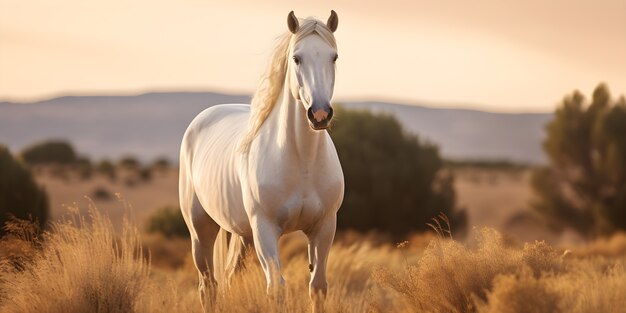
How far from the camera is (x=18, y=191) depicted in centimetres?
1905

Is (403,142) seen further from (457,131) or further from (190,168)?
(457,131)

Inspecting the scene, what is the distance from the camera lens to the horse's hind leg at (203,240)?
28.7ft

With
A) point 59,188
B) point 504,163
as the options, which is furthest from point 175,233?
point 504,163

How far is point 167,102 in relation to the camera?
17712 centimetres

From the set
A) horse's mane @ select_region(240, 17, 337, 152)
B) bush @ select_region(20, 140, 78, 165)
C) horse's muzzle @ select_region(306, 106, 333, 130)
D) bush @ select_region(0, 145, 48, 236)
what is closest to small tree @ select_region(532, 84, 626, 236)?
bush @ select_region(0, 145, 48, 236)

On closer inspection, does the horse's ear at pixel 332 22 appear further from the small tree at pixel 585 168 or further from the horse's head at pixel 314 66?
the small tree at pixel 585 168

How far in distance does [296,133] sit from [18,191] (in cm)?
1351

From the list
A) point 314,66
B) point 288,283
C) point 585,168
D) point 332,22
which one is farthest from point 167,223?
point 314,66

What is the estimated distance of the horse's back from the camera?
7625 mm

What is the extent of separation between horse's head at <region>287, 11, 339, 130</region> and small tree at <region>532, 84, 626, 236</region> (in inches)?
940

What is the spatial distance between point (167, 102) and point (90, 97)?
14.7 m

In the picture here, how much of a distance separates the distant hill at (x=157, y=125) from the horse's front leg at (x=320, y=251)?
147 metres

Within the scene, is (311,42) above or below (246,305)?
above

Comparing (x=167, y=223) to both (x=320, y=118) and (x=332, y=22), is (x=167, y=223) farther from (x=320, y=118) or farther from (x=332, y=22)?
(x=320, y=118)
